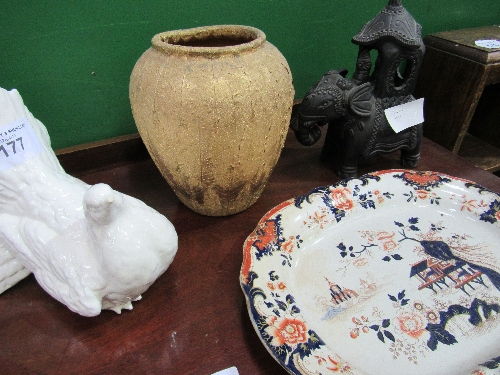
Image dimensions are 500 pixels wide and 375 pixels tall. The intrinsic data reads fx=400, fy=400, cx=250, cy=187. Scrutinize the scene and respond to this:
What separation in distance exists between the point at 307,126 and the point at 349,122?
94mm

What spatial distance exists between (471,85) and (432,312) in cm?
72

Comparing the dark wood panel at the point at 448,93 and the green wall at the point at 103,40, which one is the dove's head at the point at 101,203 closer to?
the green wall at the point at 103,40

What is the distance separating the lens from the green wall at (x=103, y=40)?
827 millimetres

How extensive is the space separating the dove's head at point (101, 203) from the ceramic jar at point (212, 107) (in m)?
0.19

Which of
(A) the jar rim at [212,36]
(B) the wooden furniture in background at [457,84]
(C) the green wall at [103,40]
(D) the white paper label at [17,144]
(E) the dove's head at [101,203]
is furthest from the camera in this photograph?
(B) the wooden furniture in background at [457,84]

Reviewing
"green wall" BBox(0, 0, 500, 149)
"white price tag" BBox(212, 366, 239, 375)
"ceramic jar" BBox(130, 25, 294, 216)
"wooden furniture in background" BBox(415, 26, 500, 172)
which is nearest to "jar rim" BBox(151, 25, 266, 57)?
"ceramic jar" BBox(130, 25, 294, 216)

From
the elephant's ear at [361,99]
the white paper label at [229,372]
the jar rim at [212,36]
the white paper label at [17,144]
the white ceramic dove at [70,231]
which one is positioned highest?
the jar rim at [212,36]

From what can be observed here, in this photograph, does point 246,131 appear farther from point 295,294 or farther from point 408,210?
point 408,210

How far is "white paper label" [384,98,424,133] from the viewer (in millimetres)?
917

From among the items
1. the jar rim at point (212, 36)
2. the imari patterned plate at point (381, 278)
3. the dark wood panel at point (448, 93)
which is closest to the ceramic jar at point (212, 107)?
the jar rim at point (212, 36)

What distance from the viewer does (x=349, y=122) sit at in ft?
2.94

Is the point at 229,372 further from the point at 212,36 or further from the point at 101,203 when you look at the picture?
the point at 212,36

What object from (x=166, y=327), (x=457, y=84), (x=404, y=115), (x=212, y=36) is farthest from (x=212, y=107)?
(x=457, y=84)

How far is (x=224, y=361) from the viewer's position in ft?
1.96
